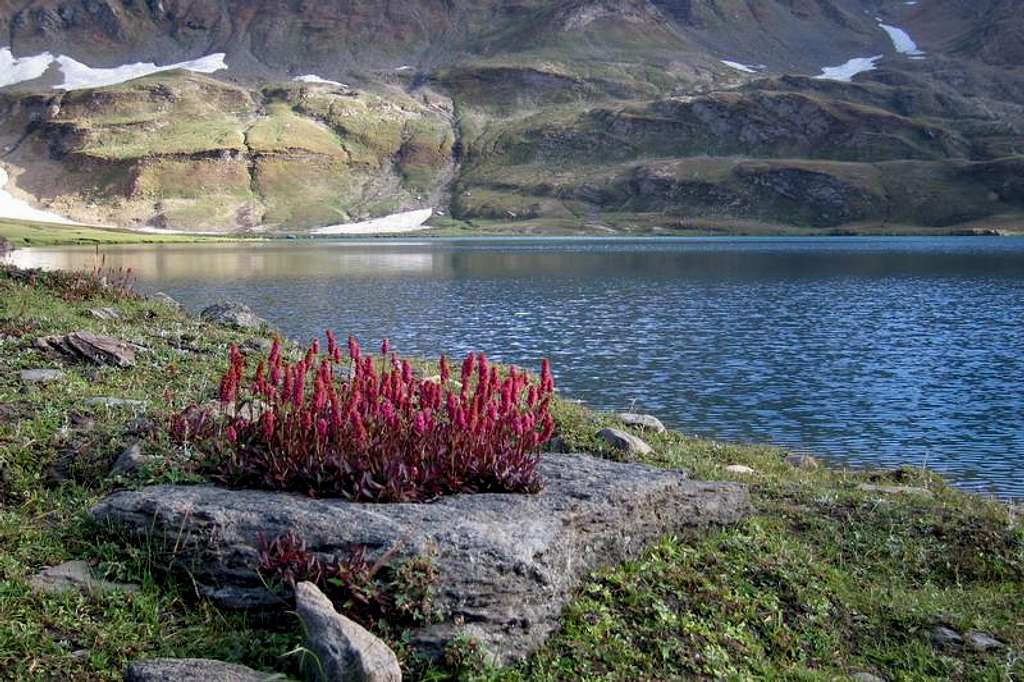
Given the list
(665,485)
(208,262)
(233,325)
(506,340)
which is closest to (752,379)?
(506,340)

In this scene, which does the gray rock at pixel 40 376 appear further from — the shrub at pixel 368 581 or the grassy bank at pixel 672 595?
the shrub at pixel 368 581

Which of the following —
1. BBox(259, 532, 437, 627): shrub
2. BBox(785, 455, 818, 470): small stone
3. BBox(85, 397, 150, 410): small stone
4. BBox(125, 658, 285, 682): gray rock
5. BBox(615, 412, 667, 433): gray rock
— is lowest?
BBox(785, 455, 818, 470): small stone

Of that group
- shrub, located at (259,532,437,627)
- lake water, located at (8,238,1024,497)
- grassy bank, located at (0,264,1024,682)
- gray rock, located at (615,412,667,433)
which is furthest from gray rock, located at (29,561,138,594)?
lake water, located at (8,238,1024,497)

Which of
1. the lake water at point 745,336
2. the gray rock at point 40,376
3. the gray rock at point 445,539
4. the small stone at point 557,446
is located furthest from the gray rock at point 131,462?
the lake water at point 745,336

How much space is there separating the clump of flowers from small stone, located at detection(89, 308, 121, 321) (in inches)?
668

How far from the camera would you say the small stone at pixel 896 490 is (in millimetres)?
16047

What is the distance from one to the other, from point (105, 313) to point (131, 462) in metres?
18.1

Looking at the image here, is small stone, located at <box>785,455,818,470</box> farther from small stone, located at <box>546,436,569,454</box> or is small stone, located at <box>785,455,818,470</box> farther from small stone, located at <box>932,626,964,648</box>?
small stone, located at <box>932,626,964,648</box>

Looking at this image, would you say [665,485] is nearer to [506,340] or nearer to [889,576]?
[889,576]

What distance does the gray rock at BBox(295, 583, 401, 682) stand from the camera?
6887 mm

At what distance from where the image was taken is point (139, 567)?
855cm

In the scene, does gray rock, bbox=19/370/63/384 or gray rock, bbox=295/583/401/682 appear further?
gray rock, bbox=19/370/63/384

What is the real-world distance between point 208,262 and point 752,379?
9180 centimetres

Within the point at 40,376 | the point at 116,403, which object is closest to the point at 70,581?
the point at 116,403
